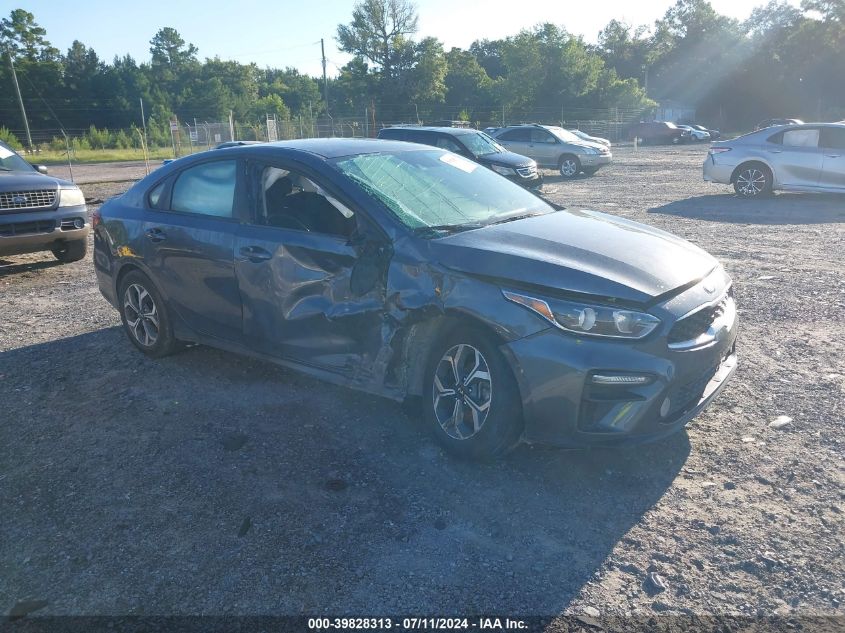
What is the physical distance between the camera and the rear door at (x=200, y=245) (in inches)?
187

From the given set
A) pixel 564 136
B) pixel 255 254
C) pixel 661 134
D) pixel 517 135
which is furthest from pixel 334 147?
pixel 661 134

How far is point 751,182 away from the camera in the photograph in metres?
14.5

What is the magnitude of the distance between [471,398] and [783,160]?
12715 mm

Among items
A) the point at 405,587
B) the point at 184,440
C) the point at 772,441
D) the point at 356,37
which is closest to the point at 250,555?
Answer: the point at 405,587

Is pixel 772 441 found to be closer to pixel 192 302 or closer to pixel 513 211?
pixel 513 211

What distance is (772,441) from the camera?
3994 millimetres

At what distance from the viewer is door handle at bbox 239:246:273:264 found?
4.45 metres

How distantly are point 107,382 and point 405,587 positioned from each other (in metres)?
3.37

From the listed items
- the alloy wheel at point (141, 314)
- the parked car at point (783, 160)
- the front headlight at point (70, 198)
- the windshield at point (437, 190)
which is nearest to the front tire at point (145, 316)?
the alloy wheel at point (141, 314)

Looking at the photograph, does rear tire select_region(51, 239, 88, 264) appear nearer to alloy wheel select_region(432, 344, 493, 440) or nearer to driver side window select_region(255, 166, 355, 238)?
driver side window select_region(255, 166, 355, 238)

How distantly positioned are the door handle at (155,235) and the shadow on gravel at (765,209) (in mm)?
9908

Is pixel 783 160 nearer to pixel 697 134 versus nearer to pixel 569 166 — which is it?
pixel 569 166

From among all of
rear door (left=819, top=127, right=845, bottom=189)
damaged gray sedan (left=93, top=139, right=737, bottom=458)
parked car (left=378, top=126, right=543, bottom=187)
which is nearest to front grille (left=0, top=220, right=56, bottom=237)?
damaged gray sedan (left=93, top=139, right=737, bottom=458)

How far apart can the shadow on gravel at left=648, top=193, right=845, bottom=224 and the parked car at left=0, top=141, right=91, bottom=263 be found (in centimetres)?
995
